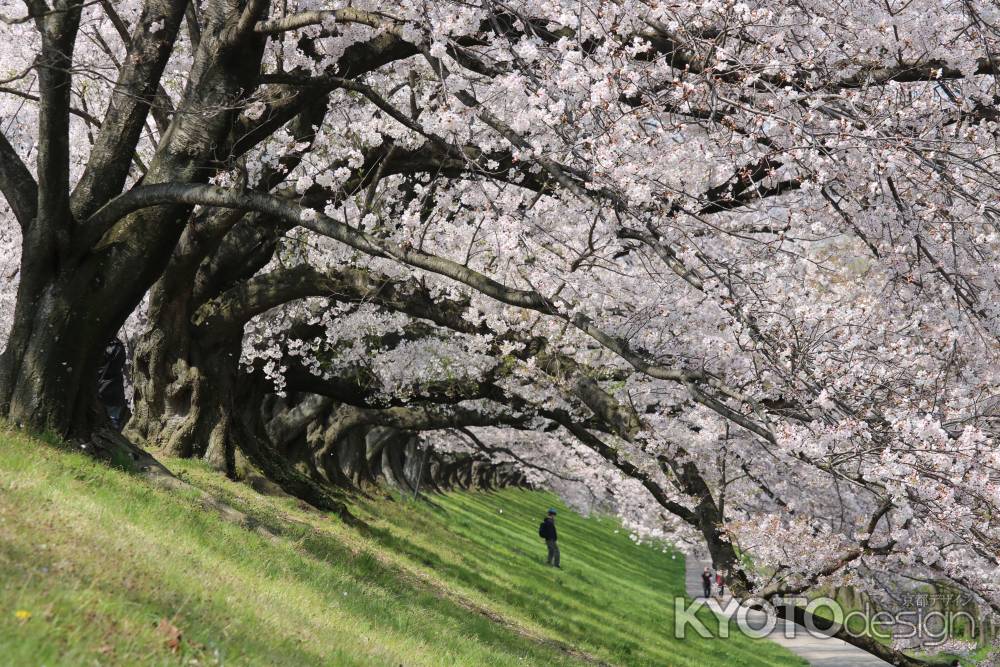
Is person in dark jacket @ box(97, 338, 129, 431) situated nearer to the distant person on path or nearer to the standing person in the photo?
the distant person on path

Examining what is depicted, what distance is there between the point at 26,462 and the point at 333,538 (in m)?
5.44

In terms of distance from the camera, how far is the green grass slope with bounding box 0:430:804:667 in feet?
14.5

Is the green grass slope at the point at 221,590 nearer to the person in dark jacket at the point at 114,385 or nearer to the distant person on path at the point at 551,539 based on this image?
the person in dark jacket at the point at 114,385

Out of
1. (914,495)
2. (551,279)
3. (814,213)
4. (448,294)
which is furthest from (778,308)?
(448,294)

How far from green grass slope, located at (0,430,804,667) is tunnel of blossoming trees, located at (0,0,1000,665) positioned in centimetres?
158

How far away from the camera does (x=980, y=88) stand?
10.4m

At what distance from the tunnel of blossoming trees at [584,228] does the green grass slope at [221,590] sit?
158 centimetres

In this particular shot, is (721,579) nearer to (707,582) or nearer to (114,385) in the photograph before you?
(114,385)

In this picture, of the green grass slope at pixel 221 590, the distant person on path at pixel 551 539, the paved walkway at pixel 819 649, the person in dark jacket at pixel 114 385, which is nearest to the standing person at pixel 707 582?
the paved walkway at pixel 819 649

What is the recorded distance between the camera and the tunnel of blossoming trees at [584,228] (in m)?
7.77

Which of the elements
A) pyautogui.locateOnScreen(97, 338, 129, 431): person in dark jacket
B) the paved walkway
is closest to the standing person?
the paved walkway

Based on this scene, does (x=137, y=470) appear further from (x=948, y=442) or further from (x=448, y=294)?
(x=948, y=442)

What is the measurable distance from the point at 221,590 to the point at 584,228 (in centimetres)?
831

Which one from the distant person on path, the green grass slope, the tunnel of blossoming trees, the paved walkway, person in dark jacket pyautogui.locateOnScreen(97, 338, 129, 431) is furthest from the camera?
the distant person on path
